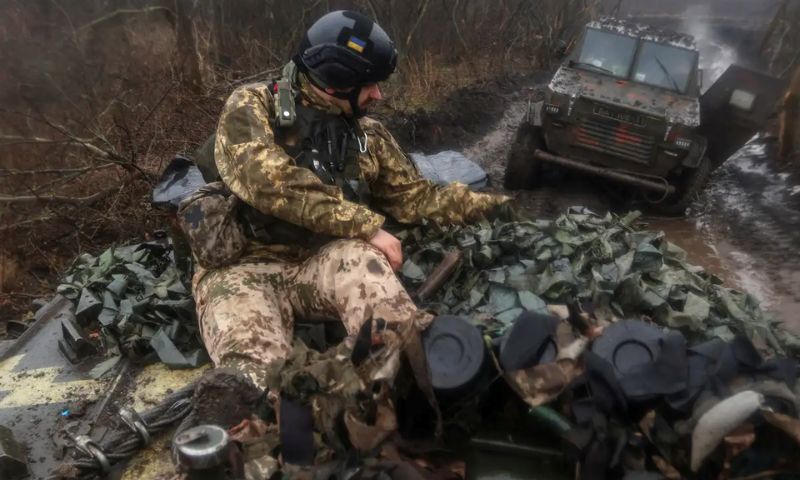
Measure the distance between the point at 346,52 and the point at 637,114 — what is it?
17.4 ft

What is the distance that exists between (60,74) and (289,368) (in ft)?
35.4

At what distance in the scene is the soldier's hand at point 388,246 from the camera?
272 cm

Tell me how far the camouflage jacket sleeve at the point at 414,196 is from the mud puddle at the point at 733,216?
3.65 meters

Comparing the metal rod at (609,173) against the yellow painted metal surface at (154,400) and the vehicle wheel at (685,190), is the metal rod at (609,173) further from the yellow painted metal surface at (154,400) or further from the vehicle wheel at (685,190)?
the yellow painted metal surface at (154,400)

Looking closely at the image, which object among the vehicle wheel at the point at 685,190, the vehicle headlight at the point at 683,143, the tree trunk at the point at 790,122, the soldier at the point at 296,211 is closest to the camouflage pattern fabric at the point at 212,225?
the soldier at the point at 296,211

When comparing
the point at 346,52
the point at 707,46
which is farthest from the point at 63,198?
the point at 707,46

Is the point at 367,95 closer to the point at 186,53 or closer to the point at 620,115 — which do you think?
the point at 620,115

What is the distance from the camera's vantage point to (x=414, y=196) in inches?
134

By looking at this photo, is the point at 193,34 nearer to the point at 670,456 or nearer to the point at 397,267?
the point at 397,267

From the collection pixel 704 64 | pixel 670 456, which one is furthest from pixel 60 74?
pixel 704 64

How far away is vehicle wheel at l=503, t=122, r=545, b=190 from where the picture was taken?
26.0 feet

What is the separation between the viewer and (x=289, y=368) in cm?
171

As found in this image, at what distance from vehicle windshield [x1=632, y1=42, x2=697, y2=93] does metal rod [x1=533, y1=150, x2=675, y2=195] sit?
118 centimetres

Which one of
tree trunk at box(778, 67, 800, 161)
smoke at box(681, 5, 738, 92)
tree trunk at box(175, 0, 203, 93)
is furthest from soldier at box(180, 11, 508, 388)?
smoke at box(681, 5, 738, 92)
